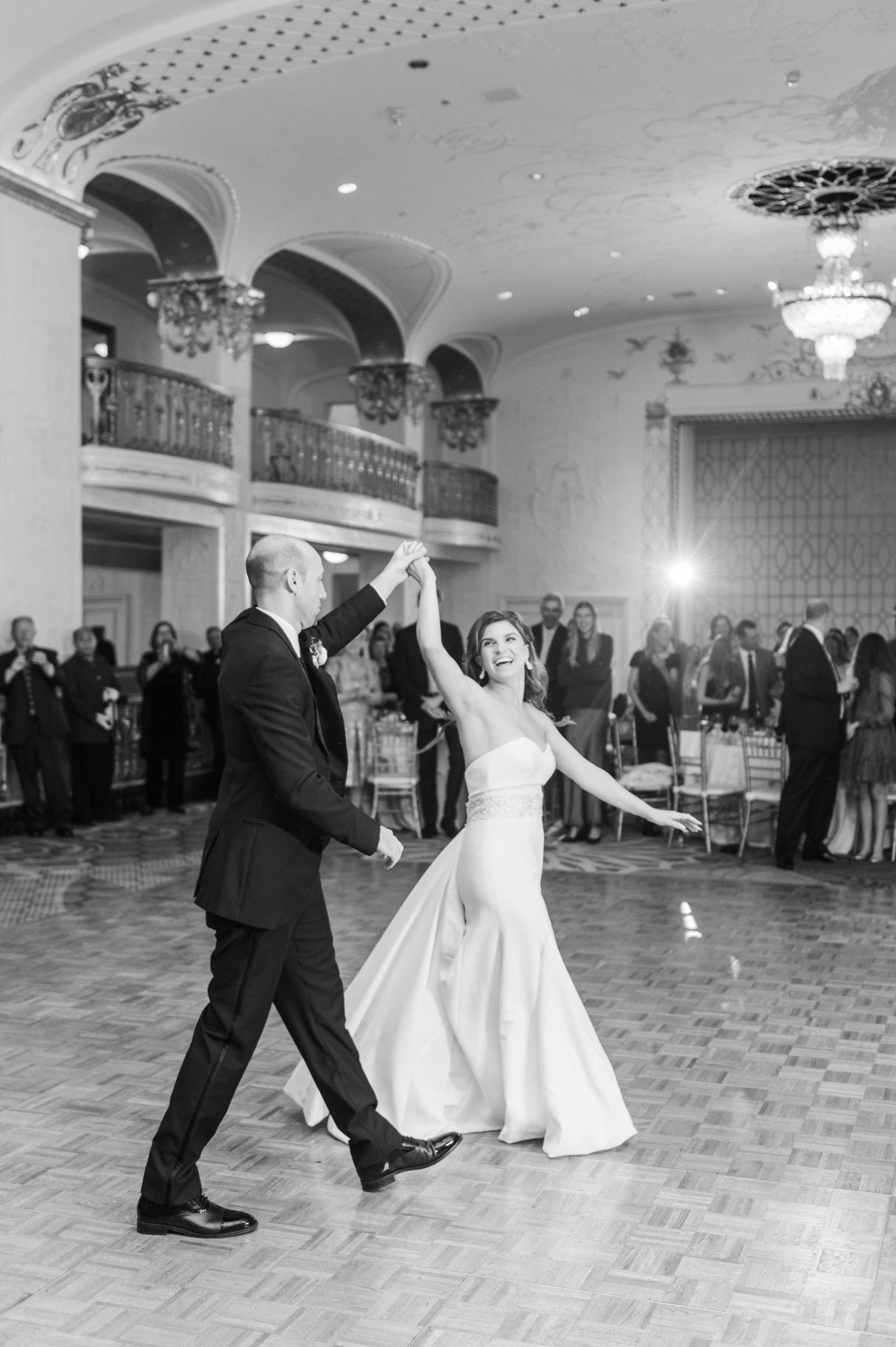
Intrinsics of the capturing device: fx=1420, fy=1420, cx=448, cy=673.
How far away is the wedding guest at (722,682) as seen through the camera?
377 inches

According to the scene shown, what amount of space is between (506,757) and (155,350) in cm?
1487

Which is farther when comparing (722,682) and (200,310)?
(200,310)

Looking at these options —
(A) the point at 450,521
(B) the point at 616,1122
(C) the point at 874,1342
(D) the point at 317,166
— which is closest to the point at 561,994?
(B) the point at 616,1122

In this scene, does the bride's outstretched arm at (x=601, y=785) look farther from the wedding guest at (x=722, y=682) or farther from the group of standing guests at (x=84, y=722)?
the group of standing guests at (x=84, y=722)

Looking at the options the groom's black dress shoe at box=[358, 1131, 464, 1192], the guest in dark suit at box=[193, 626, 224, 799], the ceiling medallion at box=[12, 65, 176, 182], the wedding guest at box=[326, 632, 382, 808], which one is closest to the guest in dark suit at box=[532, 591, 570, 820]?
the wedding guest at box=[326, 632, 382, 808]

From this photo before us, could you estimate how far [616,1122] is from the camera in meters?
3.73

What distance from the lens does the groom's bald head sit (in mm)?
3102

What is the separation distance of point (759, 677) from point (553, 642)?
235cm

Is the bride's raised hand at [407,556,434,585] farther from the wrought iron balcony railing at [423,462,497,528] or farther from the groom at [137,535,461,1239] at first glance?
the wrought iron balcony railing at [423,462,497,528]

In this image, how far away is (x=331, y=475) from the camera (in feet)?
50.0

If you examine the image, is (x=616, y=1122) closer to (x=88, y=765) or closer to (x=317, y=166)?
(x=88, y=765)

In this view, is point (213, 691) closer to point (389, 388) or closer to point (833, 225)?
point (389, 388)

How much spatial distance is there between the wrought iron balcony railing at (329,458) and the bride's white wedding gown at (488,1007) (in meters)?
10.7

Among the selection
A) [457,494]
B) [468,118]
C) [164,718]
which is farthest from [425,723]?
[457,494]
